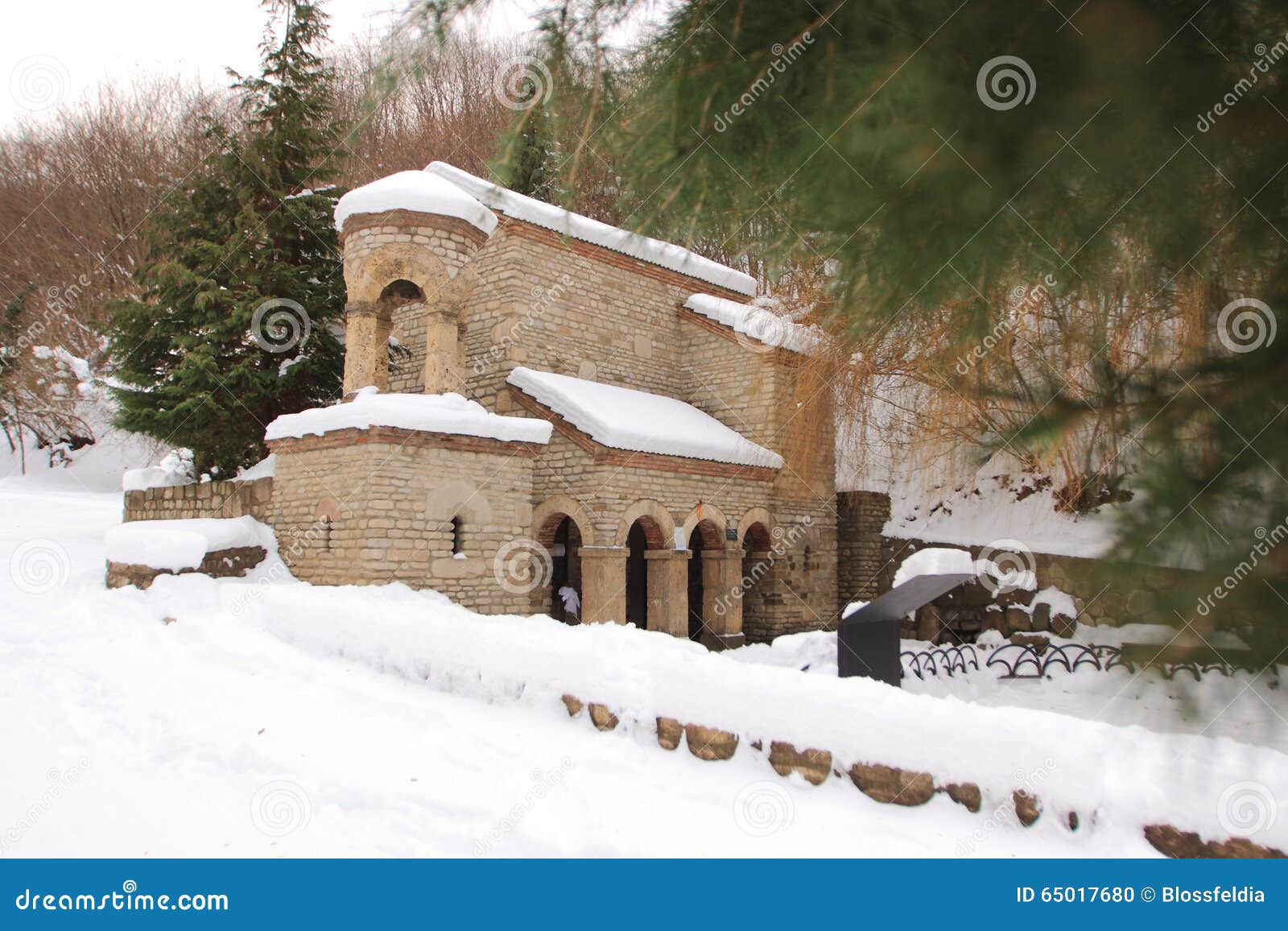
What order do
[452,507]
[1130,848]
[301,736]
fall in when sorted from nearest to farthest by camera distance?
[1130,848], [301,736], [452,507]

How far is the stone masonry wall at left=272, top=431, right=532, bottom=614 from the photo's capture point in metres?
8.74

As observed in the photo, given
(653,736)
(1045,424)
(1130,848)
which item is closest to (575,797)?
(653,736)

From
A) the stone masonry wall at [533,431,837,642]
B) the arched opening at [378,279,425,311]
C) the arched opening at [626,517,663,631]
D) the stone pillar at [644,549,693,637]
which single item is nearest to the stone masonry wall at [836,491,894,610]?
the stone masonry wall at [533,431,837,642]

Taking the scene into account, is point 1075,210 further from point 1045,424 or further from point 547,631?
point 547,631

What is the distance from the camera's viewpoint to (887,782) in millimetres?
3830

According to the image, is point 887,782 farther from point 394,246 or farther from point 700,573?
point 700,573

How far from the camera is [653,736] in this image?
15.5 feet

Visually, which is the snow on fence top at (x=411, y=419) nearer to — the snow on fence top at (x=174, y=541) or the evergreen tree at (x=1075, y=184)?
the snow on fence top at (x=174, y=541)

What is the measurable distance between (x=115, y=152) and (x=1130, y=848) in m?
25.9

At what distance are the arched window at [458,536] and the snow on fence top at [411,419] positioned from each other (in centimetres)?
96

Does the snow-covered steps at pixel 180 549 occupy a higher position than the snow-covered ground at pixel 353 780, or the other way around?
the snow-covered steps at pixel 180 549

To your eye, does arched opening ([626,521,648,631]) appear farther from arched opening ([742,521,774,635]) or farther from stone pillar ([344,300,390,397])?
stone pillar ([344,300,390,397])

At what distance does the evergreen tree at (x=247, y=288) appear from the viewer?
493 inches

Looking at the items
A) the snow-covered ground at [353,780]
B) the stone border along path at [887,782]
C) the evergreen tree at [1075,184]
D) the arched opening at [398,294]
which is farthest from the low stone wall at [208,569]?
the evergreen tree at [1075,184]
